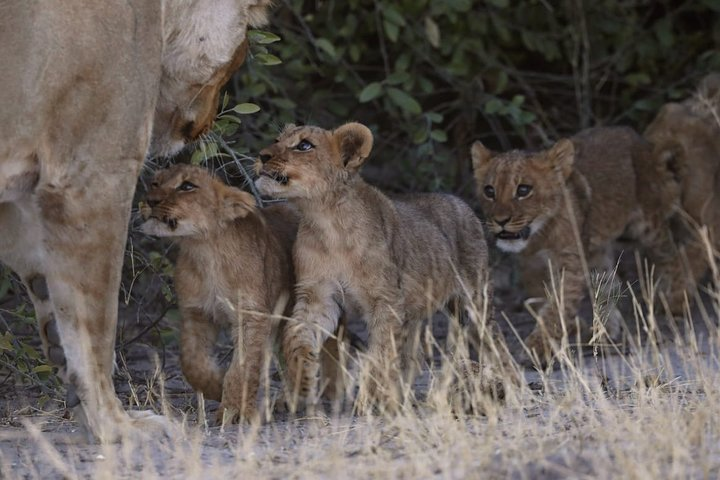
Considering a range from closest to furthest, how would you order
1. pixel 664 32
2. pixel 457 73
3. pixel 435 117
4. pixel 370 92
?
pixel 370 92
pixel 435 117
pixel 457 73
pixel 664 32

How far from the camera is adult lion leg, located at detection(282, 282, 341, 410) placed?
5.72 m

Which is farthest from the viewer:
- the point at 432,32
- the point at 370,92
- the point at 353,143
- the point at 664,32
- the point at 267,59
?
the point at 664,32

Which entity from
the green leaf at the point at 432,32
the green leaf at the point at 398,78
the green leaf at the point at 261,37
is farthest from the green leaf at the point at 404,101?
the green leaf at the point at 261,37

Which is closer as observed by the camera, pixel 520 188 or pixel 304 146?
pixel 304 146

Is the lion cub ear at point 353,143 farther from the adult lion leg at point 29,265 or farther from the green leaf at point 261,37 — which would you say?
the adult lion leg at point 29,265

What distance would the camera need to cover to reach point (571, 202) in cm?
762

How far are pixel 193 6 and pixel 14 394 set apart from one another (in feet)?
6.79

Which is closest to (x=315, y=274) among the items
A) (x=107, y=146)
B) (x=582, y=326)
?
(x=107, y=146)

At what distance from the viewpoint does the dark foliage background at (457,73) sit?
8234 mm

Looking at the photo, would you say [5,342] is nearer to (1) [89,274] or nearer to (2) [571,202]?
(1) [89,274]

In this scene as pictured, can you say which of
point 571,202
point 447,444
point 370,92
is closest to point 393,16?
point 370,92

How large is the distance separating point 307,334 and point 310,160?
71cm

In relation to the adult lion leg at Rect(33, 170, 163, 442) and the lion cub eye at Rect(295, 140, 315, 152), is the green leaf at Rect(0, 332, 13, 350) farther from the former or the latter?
the lion cub eye at Rect(295, 140, 315, 152)

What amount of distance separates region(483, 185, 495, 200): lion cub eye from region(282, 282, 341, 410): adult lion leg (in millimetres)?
1764
